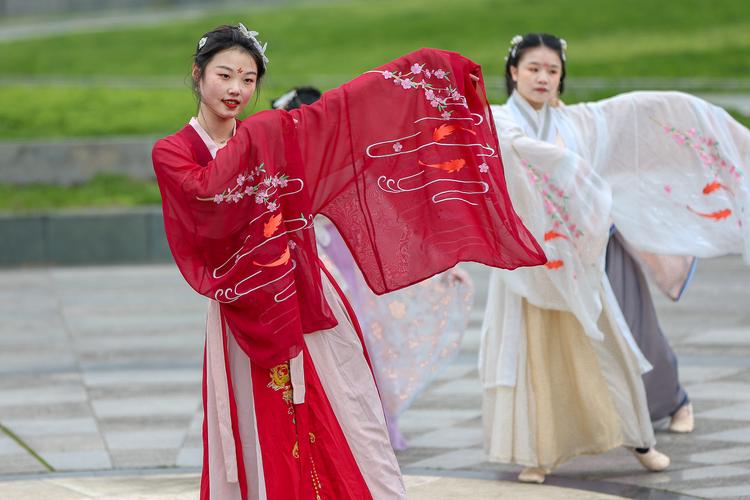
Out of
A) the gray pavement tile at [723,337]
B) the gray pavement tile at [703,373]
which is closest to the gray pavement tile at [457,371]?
the gray pavement tile at [703,373]

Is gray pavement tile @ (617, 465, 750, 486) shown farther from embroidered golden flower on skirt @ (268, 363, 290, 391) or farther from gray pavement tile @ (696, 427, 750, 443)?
embroidered golden flower on skirt @ (268, 363, 290, 391)

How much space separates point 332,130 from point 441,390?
138 inches

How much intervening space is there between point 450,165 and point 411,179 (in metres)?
0.13

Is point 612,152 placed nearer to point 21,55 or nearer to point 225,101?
point 225,101

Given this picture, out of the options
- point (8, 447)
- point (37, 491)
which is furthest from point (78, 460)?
point (37, 491)

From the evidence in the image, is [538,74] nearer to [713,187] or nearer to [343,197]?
[713,187]

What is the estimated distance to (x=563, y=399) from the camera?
5477 mm

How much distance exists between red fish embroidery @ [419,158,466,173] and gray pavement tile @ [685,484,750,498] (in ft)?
5.70

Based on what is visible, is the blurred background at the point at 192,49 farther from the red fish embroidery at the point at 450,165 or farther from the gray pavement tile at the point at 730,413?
the red fish embroidery at the point at 450,165

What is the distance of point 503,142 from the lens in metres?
5.39

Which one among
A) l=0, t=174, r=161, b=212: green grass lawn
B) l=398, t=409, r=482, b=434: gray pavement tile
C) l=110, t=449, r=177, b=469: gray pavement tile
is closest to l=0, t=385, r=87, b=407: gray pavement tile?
l=110, t=449, r=177, b=469: gray pavement tile

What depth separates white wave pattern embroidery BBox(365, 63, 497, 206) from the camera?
413 cm

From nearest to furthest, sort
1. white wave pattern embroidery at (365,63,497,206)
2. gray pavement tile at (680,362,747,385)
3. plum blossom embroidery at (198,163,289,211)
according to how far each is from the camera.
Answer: plum blossom embroidery at (198,163,289,211) → white wave pattern embroidery at (365,63,497,206) → gray pavement tile at (680,362,747,385)

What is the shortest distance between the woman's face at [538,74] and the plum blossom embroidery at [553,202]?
0.33 meters
